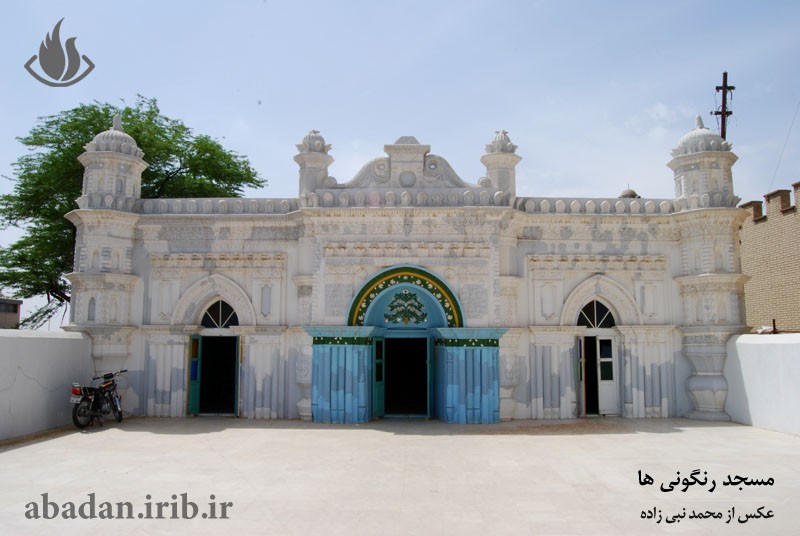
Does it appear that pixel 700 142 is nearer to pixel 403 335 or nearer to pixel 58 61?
pixel 403 335

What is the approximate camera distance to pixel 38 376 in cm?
1036

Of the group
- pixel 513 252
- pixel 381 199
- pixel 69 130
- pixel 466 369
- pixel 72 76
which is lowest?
pixel 466 369

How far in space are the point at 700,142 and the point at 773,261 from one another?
653 centimetres

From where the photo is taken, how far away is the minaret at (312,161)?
12133 mm

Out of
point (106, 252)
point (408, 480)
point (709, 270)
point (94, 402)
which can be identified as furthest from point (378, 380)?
point (709, 270)

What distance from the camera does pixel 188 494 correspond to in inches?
254

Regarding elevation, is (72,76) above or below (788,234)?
above

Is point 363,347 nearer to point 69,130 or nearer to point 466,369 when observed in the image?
point 466,369

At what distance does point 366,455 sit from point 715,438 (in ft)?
19.4

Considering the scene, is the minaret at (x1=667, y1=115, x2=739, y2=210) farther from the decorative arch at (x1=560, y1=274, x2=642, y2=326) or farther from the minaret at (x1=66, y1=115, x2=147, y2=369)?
the minaret at (x1=66, y1=115, x2=147, y2=369)

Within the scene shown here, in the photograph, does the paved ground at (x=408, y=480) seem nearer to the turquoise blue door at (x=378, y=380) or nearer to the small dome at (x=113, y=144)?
the turquoise blue door at (x=378, y=380)

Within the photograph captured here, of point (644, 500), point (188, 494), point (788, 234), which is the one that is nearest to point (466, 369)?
point (644, 500)

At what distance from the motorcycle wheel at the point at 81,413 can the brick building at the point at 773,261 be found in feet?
51.4

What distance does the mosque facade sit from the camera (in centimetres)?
1164
